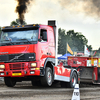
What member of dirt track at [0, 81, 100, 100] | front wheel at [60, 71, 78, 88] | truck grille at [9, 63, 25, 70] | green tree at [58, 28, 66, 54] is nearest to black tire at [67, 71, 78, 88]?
front wheel at [60, 71, 78, 88]

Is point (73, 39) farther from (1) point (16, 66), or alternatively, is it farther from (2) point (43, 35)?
(1) point (16, 66)

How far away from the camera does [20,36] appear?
43.0ft

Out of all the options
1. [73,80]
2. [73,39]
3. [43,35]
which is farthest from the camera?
[73,39]

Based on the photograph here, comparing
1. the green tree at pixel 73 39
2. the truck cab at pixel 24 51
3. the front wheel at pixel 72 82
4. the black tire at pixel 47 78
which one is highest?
the green tree at pixel 73 39

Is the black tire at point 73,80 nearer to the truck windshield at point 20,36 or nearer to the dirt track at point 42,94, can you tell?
the dirt track at point 42,94

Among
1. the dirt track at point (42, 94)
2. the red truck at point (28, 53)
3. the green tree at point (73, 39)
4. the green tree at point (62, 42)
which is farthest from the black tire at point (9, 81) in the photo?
the green tree at point (73, 39)

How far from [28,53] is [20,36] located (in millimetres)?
915

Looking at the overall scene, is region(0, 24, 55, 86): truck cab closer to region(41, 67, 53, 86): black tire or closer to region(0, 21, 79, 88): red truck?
region(0, 21, 79, 88): red truck

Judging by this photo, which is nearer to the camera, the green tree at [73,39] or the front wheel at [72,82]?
the front wheel at [72,82]

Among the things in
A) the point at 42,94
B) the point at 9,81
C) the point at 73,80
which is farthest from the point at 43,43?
the point at 73,80

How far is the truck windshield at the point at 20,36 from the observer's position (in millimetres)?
12945

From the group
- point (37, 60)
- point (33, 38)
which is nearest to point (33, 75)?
point (37, 60)

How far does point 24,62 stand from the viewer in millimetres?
12875

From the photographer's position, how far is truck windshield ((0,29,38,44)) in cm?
1295
